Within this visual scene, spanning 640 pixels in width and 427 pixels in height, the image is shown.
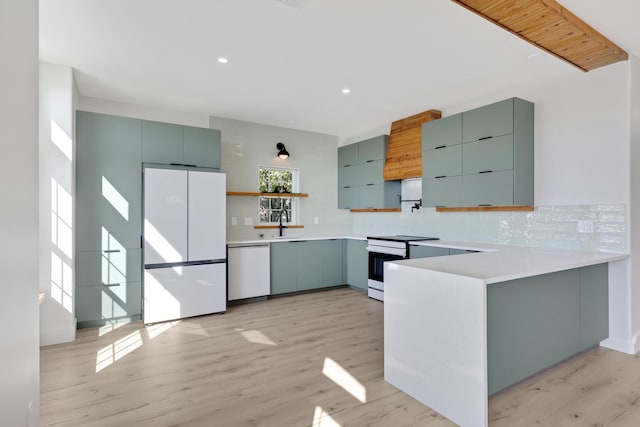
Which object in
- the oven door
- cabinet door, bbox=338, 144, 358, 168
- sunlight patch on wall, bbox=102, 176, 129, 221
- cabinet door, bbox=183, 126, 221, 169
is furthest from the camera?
cabinet door, bbox=338, 144, 358, 168

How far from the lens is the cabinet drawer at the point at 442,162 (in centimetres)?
392

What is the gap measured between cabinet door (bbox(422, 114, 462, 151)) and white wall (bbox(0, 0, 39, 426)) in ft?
12.3

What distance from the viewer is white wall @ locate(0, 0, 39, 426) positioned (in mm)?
1114

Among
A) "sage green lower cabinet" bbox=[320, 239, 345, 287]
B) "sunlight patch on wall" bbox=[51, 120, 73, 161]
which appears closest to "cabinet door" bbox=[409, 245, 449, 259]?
"sage green lower cabinet" bbox=[320, 239, 345, 287]

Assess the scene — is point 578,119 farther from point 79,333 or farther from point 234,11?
point 79,333

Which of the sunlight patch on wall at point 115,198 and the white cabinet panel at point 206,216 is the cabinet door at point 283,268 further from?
the sunlight patch on wall at point 115,198

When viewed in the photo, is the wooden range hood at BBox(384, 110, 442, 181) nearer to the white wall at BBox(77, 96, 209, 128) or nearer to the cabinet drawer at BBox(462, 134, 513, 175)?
the cabinet drawer at BBox(462, 134, 513, 175)

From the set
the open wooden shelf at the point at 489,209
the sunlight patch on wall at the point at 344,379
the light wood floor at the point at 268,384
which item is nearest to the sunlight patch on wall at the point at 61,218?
the light wood floor at the point at 268,384

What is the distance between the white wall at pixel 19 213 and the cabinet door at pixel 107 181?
2493 millimetres

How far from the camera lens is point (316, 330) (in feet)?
11.5

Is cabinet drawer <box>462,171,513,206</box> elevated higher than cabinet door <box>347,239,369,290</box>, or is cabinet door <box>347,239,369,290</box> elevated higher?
cabinet drawer <box>462,171,513,206</box>

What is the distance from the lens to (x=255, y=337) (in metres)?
3.34

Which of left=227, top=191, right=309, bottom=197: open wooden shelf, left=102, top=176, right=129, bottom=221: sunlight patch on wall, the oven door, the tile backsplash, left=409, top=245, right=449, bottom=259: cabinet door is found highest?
left=227, top=191, right=309, bottom=197: open wooden shelf

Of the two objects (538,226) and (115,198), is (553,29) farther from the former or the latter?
(115,198)
